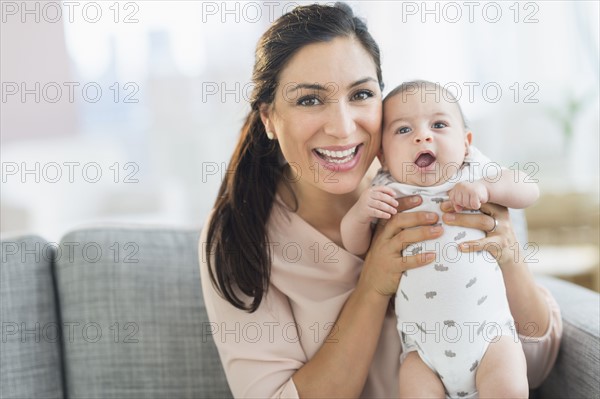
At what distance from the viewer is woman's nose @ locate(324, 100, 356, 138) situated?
1.50 m

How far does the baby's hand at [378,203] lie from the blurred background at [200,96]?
6.29ft

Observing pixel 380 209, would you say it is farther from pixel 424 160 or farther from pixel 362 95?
pixel 362 95

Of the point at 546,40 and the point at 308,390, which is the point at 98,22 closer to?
the point at 546,40

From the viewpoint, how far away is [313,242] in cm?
170

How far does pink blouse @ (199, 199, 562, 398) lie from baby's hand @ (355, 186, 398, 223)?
8.6 inches

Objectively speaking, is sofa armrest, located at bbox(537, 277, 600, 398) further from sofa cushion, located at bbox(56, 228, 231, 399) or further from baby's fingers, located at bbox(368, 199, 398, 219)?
sofa cushion, located at bbox(56, 228, 231, 399)

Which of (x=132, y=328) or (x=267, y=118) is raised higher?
(x=267, y=118)

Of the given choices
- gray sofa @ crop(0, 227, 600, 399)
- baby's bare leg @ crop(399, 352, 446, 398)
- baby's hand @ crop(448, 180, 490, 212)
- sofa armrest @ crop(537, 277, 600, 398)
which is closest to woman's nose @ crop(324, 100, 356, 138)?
baby's hand @ crop(448, 180, 490, 212)

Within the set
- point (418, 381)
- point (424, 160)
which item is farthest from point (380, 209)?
point (418, 381)

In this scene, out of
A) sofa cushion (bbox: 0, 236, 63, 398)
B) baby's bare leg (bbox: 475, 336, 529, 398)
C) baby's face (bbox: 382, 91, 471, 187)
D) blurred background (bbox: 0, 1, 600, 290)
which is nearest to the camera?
baby's bare leg (bbox: 475, 336, 529, 398)

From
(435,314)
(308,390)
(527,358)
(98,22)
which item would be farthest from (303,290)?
(98,22)

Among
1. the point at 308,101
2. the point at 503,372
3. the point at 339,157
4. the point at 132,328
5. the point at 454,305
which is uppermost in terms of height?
the point at 308,101

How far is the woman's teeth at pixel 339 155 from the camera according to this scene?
1.53m

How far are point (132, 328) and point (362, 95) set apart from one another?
805 mm
